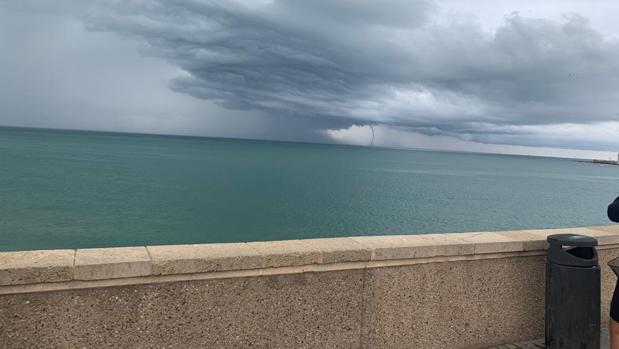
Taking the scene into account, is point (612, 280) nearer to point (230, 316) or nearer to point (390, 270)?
point (390, 270)

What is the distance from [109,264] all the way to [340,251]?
1.56 m

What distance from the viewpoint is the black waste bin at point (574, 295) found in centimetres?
402

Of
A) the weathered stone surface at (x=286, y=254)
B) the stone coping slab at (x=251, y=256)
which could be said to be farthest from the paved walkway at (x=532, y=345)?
the weathered stone surface at (x=286, y=254)

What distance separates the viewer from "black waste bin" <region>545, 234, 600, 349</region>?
4.02 metres

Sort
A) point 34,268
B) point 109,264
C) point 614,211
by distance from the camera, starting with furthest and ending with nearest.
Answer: point 614,211 → point 109,264 → point 34,268

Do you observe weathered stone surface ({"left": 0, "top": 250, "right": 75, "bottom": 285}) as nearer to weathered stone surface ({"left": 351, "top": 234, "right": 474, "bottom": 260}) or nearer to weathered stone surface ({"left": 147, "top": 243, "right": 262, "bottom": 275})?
weathered stone surface ({"left": 147, "top": 243, "right": 262, "bottom": 275})

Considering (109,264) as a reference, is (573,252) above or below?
below

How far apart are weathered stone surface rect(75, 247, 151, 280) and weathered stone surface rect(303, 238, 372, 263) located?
122cm

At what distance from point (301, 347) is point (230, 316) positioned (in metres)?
0.63

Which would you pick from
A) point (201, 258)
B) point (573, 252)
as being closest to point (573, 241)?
point (573, 252)

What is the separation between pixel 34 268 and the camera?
2.69 metres

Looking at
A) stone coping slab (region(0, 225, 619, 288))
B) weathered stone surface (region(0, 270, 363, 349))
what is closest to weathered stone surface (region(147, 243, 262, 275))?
stone coping slab (region(0, 225, 619, 288))

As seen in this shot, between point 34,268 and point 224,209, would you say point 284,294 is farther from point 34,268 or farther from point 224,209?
point 224,209

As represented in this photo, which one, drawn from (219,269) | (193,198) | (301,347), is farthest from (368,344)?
(193,198)
